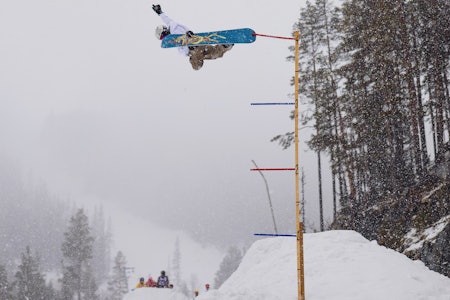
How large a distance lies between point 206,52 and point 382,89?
37.4 ft

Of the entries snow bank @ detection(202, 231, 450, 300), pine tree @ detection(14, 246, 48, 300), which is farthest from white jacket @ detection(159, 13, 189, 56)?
pine tree @ detection(14, 246, 48, 300)

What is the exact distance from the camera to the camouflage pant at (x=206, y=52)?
813cm

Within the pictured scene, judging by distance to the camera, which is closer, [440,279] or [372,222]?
[440,279]

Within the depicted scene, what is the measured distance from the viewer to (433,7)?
1772 centimetres

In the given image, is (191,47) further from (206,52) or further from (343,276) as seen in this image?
(343,276)

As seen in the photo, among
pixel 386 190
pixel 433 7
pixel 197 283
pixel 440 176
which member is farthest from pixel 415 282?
pixel 197 283

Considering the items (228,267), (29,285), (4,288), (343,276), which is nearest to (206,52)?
(343,276)

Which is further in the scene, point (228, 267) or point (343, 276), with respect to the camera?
point (228, 267)

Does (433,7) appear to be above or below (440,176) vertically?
above

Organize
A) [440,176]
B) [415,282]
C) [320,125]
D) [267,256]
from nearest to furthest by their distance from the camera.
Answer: [415,282], [267,256], [440,176], [320,125]

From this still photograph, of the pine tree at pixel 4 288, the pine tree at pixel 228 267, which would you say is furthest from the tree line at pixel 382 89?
the pine tree at pixel 228 267

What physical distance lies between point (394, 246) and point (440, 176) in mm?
3042

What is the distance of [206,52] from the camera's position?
27.1 feet

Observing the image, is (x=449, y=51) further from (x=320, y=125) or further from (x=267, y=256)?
(x=267, y=256)
